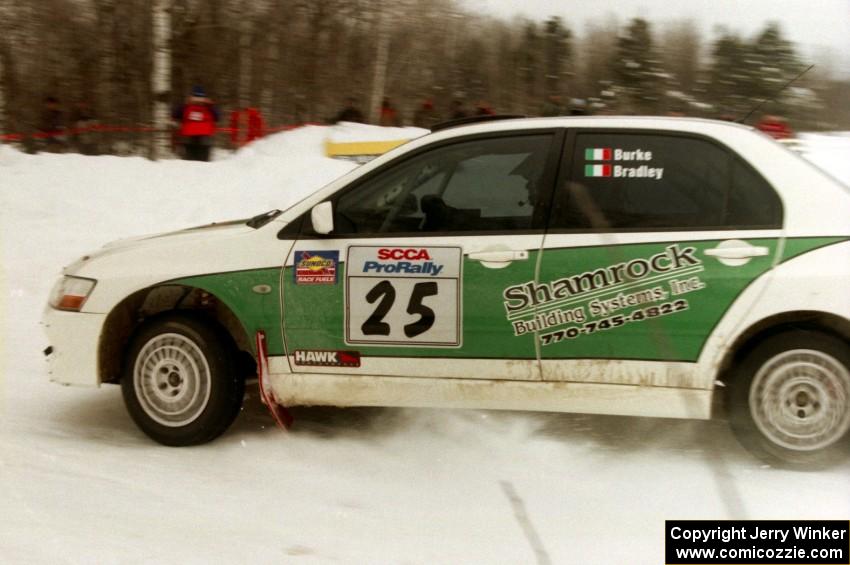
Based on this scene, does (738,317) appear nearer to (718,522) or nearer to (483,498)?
(718,522)

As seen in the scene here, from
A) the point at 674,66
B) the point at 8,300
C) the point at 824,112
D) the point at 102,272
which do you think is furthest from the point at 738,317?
the point at 674,66

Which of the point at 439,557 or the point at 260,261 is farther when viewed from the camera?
the point at 260,261

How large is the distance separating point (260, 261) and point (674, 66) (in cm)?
3004

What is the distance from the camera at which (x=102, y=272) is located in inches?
189

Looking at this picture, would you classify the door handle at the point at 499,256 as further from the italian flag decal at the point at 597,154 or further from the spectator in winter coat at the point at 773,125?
the spectator in winter coat at the point at 773,125

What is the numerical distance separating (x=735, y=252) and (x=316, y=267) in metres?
2.05

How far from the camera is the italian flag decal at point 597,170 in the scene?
14.3 feet

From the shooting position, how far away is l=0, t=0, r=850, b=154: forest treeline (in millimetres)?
18234

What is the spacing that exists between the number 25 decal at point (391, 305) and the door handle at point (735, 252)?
1354 millimetres

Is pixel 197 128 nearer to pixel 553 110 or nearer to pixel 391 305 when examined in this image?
pixel 553 110

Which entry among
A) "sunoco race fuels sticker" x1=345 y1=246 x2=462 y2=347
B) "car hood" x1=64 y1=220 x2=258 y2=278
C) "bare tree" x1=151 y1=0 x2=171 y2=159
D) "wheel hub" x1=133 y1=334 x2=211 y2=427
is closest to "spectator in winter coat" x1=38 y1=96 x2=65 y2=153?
"bare tree" x1=151 y1=0 x2=171 y2=159

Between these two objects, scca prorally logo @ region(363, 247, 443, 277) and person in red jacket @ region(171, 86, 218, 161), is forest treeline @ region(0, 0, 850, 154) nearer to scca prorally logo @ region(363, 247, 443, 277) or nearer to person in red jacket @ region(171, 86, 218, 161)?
person in red jacket @ region(171, 86, 218, 161)

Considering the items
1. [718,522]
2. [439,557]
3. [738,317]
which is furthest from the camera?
[738,317]

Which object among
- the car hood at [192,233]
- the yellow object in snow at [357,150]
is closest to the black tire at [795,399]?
the car hood at [192,233]
